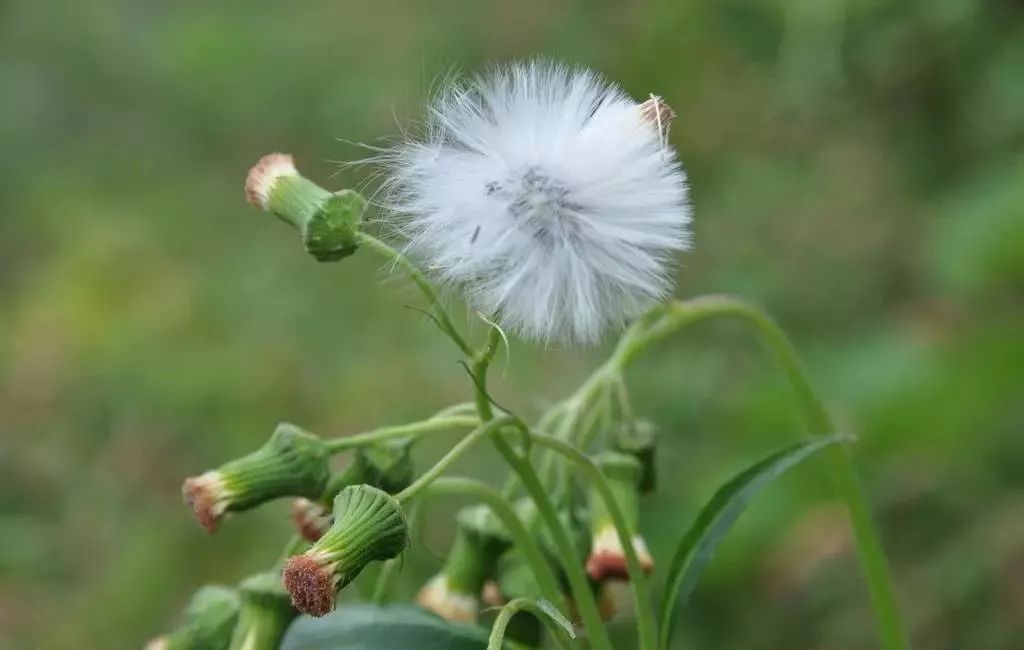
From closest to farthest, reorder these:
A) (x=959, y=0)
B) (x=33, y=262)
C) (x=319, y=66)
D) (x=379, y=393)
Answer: (x=959, y=0), (x=379, y=393), (x=33, y=262), (x=319, y=66)

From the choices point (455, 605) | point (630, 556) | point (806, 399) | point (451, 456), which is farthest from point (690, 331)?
point (451, 456)

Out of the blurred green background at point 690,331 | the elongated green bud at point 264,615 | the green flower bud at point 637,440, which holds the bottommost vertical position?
the elongated green bud at point 264,615

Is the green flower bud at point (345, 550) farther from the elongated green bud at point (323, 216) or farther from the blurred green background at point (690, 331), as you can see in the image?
the blurred green background at point (690, 331)

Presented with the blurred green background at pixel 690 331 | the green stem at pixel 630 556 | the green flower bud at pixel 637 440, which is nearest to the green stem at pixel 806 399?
the green flower bud at pixel 637 440

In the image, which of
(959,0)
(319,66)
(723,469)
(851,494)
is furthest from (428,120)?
(319,66)

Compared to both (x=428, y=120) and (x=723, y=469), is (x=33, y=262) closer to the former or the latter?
(x=723, y=469)
